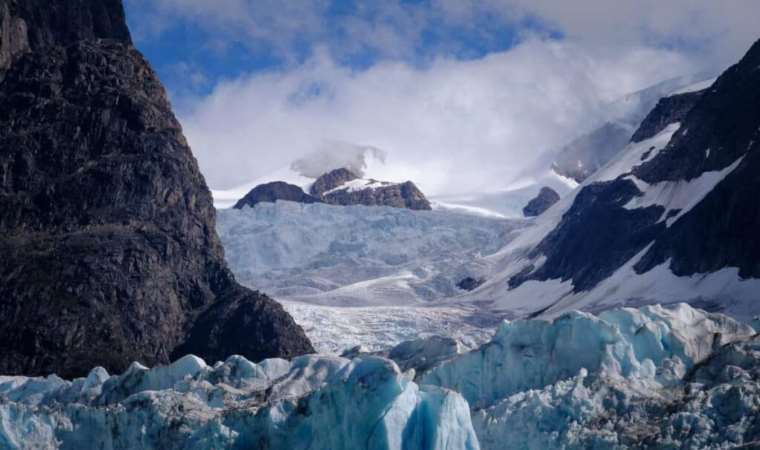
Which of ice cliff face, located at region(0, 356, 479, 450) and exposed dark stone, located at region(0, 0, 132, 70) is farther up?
exposed dark stone, located at region(0, 0, 132, 70)

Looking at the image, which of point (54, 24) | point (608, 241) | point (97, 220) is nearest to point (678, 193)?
point (608, 241)

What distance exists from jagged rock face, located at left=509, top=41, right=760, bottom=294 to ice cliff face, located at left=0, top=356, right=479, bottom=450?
91519mm

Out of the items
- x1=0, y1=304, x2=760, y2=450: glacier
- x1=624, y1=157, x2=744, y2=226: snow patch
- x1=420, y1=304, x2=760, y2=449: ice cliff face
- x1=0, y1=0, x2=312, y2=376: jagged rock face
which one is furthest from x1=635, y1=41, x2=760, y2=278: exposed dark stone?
x1=0, y1=304, x2=760, y2=450: glacier

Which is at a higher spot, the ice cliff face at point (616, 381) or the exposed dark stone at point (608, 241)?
the exposed dark stone at point (608, 241)

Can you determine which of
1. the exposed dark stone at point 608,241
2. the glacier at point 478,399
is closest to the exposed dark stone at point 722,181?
the exposed dark stone at point 608,241

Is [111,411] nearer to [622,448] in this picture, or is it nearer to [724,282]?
[622,448]

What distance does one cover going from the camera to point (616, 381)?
51469 millimetres

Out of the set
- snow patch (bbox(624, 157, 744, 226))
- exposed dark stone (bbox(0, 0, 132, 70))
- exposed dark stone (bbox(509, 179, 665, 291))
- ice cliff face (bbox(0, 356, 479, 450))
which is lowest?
ice cliff face (bbox(0, 356, 479, 450))

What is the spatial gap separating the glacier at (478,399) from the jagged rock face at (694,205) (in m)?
77.5

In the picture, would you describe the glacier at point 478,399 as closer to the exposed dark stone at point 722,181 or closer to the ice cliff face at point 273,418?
the ice cliff face at point 273,418

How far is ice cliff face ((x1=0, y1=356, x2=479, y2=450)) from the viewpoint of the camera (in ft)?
150

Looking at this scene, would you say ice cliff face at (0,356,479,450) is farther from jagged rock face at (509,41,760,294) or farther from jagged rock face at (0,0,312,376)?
jagged rock face at (509,41,760,294)

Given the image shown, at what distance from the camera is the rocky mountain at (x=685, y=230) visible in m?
139

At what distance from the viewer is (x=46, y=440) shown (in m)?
51.2
